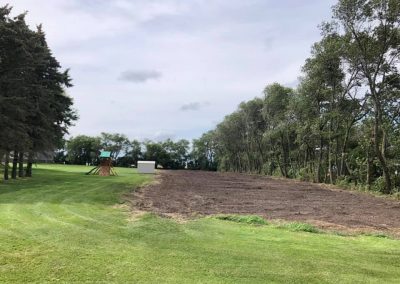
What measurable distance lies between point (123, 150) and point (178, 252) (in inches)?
4274

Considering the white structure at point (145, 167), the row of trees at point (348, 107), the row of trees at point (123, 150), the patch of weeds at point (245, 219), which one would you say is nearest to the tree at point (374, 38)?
the row of trees at point (348, 107)

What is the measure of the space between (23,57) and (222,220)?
18.3 meters

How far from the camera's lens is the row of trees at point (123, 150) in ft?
355

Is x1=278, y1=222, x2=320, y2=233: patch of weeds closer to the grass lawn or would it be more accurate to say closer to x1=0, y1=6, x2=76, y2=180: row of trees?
the grass lawn

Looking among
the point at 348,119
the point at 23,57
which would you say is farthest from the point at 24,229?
the point at 348,119

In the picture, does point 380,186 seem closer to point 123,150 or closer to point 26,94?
point 26,94

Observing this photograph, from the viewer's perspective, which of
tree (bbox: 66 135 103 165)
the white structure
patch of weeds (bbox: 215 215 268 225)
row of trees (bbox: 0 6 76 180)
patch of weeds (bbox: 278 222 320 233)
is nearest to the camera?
patch of weeds (bbox: 278 222 320 233)

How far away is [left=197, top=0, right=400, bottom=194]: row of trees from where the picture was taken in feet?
88.1

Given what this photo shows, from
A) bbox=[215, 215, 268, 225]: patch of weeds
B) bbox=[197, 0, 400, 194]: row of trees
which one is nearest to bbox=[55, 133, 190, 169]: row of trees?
bbox=[197, 0, 400, 194]: row of trees

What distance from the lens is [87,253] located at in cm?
730

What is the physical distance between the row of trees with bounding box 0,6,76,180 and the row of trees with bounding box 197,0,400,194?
62.3 ft

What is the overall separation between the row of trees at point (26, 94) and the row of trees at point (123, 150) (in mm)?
72728

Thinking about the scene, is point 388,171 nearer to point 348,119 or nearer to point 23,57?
point 348,119

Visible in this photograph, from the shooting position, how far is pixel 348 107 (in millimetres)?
38000
